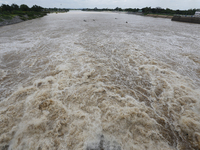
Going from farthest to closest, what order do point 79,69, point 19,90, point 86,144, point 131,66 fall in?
point 131,66, point 79,69, point 19,90, point 86,144

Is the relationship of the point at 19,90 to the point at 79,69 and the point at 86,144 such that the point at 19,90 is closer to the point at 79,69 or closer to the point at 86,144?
the point at 79,69

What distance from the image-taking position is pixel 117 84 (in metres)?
6.86

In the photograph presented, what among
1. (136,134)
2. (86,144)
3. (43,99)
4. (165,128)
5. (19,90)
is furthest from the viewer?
(19,90)

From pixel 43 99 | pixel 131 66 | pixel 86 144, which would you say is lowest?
pixel 86 144

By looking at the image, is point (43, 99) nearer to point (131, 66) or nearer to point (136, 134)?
point (136, 134)

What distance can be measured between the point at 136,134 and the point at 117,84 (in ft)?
10.8

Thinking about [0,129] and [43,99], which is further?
[43,99]

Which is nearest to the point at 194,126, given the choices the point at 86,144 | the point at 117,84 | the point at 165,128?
the point at 165,128

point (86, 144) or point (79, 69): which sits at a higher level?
point (79, 69)

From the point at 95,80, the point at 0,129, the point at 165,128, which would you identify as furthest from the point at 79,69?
the point at 165,128

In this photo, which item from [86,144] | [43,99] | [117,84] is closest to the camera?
[86,144]

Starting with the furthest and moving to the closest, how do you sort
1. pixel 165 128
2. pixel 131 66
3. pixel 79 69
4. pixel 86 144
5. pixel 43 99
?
1. pixel 131 66
2. pixel 79 69
3. pixel 43 99
4. pixel 165 128
5. pixel 86 144

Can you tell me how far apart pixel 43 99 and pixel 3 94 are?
254cm

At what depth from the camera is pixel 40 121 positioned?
4.55m
